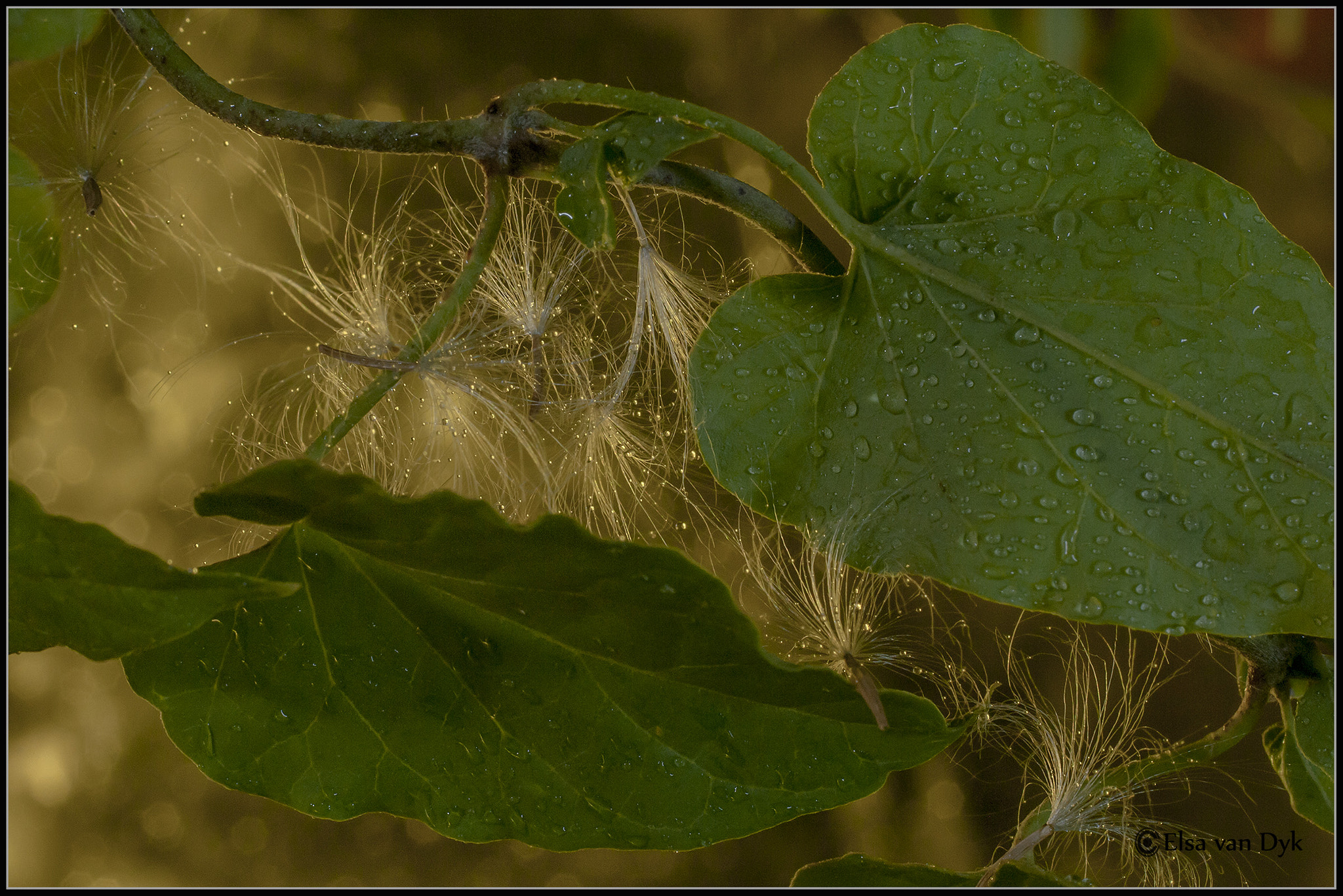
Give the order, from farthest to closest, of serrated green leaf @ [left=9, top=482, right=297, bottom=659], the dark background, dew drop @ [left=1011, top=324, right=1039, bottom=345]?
the dark background, dew drop @ [left=1011, top=324, right=1039, bottom=345], serrated green leaf @ [left=9, top=482, right=297, bottom=659]

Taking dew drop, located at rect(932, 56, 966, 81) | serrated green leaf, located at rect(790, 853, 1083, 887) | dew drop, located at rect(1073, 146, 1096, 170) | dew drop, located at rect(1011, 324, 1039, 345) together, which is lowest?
serrated green leaf, located at rect(790, 853, 1083, 887)

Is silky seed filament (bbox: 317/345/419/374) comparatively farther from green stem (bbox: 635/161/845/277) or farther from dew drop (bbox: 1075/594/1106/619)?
dew drop (bbox: 1075/594/1106/619)

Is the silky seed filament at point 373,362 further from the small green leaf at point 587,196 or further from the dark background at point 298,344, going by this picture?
the dark background at point 298,344

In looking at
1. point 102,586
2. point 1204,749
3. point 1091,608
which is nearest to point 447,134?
point 102,586

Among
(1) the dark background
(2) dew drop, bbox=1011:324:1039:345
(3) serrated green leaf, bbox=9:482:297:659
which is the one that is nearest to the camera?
(3) serrated green leaf, bbox=9:482:297:659

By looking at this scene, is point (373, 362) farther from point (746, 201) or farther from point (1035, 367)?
point (1035, 367)

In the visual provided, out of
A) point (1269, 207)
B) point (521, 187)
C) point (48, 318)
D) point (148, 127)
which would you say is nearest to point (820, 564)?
point (521, 187)

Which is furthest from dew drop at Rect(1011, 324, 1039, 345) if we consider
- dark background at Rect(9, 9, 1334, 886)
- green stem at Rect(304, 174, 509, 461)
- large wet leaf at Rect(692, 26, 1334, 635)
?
dark background at Rect(9, 9, 1334, 886)
